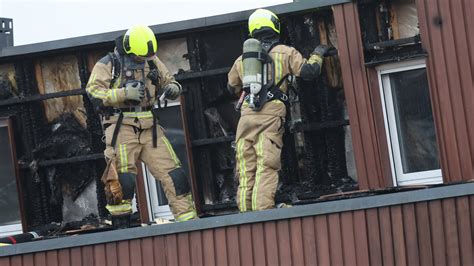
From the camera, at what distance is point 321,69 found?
1422 cm

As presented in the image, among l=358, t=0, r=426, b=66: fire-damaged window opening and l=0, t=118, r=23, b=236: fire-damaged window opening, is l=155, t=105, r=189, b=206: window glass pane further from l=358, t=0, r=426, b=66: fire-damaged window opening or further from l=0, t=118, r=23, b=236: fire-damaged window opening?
l=358, t=0, r=426, b=66: fire-damaged window opening

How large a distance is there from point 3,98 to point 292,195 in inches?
149

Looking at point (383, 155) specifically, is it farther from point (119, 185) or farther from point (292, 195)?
point (119, 185)

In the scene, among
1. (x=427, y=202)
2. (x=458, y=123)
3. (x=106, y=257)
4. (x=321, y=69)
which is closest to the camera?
(x=427, y=202)

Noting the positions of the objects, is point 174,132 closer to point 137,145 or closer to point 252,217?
point 137,145

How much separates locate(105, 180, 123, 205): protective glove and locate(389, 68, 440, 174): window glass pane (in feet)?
10.5

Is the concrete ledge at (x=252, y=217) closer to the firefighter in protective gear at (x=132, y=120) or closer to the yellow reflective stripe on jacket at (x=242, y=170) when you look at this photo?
the firefighter in protective gear at (x=132, y=120)

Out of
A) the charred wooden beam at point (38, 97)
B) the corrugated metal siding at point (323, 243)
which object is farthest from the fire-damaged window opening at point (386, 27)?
the charred wooden beam at point (38, 97)

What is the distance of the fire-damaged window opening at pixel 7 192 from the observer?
1556 centimetres

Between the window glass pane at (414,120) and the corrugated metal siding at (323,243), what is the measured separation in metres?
2.66

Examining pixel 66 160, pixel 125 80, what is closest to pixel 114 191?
pixel 125 80

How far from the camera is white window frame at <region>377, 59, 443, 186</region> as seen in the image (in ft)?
46.1

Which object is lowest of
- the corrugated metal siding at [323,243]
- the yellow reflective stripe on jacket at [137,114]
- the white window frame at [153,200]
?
the corrugated metal siding at [323,243]

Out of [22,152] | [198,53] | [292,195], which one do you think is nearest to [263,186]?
[292,195]
